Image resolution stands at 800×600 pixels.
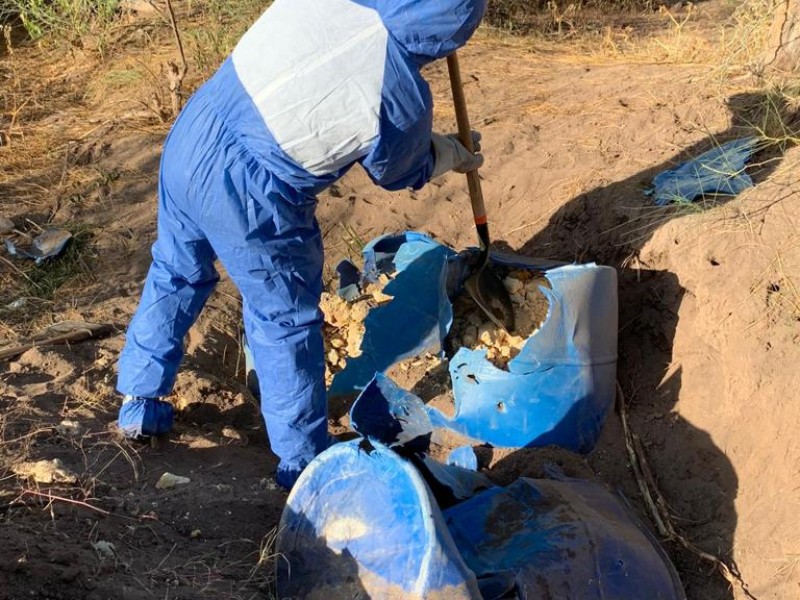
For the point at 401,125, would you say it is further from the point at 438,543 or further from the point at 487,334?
the point at 487,334

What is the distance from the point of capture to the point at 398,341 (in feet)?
12.1

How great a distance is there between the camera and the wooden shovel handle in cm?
308

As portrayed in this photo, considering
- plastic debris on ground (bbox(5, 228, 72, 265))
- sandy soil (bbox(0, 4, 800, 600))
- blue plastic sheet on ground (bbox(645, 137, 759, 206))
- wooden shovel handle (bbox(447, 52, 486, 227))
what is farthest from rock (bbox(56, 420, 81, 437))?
blue plastic sheet on ground (bbox(645, 137, 759, 206))

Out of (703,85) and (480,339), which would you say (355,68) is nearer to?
(480,339)

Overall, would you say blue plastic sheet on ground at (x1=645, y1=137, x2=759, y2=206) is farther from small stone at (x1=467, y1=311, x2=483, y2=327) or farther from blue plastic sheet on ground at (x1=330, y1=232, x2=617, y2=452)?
small stone at (x1=467, y1=311, x2=483, y2=327)

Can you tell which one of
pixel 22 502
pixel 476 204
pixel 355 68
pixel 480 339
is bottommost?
pixel 480 339

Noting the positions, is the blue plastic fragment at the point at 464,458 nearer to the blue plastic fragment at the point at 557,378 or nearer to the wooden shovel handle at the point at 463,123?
the blue plastic fragment at the point at 557,378

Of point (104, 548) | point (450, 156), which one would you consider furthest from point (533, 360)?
point (104, 548)

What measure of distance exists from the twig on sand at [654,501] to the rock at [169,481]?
160cm

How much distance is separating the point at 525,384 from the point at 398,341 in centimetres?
70

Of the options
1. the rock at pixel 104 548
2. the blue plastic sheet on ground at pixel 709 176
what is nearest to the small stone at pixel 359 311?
the blue plastic sheet on ground at pixel 709 176

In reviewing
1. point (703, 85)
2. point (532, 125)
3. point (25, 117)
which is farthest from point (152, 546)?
point (25, 117)

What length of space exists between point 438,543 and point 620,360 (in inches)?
67.4

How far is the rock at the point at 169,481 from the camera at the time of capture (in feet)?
9.31
